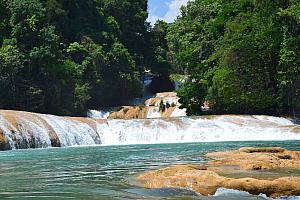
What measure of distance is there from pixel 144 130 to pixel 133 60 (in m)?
25.2

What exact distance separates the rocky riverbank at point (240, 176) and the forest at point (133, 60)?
20752 millimetres

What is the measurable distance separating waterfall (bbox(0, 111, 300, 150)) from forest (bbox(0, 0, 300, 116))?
5.17 meters

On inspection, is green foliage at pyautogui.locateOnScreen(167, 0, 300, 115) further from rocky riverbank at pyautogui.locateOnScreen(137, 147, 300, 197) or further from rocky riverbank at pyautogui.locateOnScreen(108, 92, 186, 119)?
rocky riverbank at pyautogui.locateOnScreen(137, 147, 300, 197)

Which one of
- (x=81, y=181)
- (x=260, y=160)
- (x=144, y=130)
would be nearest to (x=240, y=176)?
(x=260, y=160)

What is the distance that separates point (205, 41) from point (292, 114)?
10.0 m

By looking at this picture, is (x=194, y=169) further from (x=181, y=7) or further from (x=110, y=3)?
(x=110, y=3)

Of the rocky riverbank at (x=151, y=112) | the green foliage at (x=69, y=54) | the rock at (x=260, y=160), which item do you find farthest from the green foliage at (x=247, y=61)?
the rock at (x=260, y=160)

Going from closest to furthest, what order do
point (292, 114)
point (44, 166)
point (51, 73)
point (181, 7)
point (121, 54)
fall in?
1. point (44, 166)
2. point (292, 114)
3. point (51, 73)
4. point (121, 54)
5. point (181, 7)

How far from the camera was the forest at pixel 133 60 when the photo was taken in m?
35.7

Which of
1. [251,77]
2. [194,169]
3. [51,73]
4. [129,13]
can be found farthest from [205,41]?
[194,169]

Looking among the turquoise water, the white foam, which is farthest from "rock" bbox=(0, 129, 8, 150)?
the turquoise water

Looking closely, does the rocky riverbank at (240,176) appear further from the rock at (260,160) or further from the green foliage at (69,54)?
the green foliage at (69,54)

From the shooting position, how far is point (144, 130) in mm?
30203

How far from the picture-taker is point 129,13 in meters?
59.7
